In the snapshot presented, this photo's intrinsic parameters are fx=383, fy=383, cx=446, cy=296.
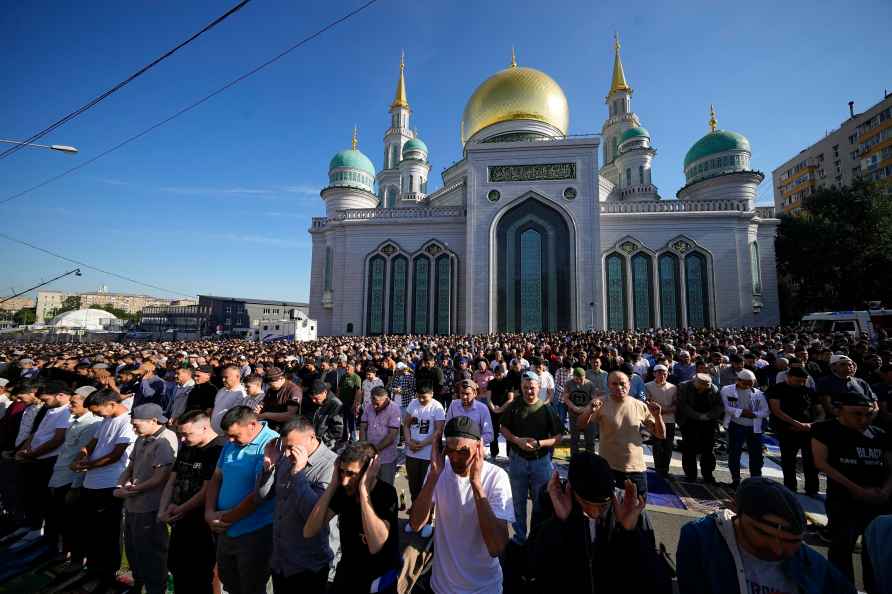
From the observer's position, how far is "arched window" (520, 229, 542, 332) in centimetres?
2338

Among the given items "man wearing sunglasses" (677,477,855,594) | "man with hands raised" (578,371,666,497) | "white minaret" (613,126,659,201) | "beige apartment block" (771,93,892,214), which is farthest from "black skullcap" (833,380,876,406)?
"beige apartment block" (771,93,892,214)

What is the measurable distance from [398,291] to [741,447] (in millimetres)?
22619

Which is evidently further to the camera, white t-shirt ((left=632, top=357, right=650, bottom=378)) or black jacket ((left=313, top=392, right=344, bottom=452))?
white t-shirt ((left=632, top=357, right=650, bottom=378))

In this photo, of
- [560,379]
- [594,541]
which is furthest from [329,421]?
[560,379]

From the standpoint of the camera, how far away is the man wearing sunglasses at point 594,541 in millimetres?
1727

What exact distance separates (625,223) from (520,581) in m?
25.2

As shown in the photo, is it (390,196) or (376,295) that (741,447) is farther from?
(390,196)

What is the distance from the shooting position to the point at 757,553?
164 centimetres

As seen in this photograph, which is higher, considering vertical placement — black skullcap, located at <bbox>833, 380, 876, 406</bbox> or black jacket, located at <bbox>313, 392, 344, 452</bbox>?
black skullcap, located at <bbox>833, 380, 876, 406</bbox>

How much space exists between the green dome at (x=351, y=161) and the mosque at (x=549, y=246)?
6123mm

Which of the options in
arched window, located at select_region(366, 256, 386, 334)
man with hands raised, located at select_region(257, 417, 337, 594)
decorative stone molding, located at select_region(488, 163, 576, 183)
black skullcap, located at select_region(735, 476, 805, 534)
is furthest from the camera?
arched window, located at select_region(366, 256, 386, 334)

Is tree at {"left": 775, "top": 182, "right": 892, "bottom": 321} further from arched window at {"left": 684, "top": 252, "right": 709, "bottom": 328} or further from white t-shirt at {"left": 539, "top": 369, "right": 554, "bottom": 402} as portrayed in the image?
white t-shirt at {"left": 539, "top": 369, "right": 554, "bottom": 402}

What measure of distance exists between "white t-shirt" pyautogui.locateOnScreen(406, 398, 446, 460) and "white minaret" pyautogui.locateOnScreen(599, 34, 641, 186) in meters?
30.9

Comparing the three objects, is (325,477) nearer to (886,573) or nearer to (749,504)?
(749,504)
